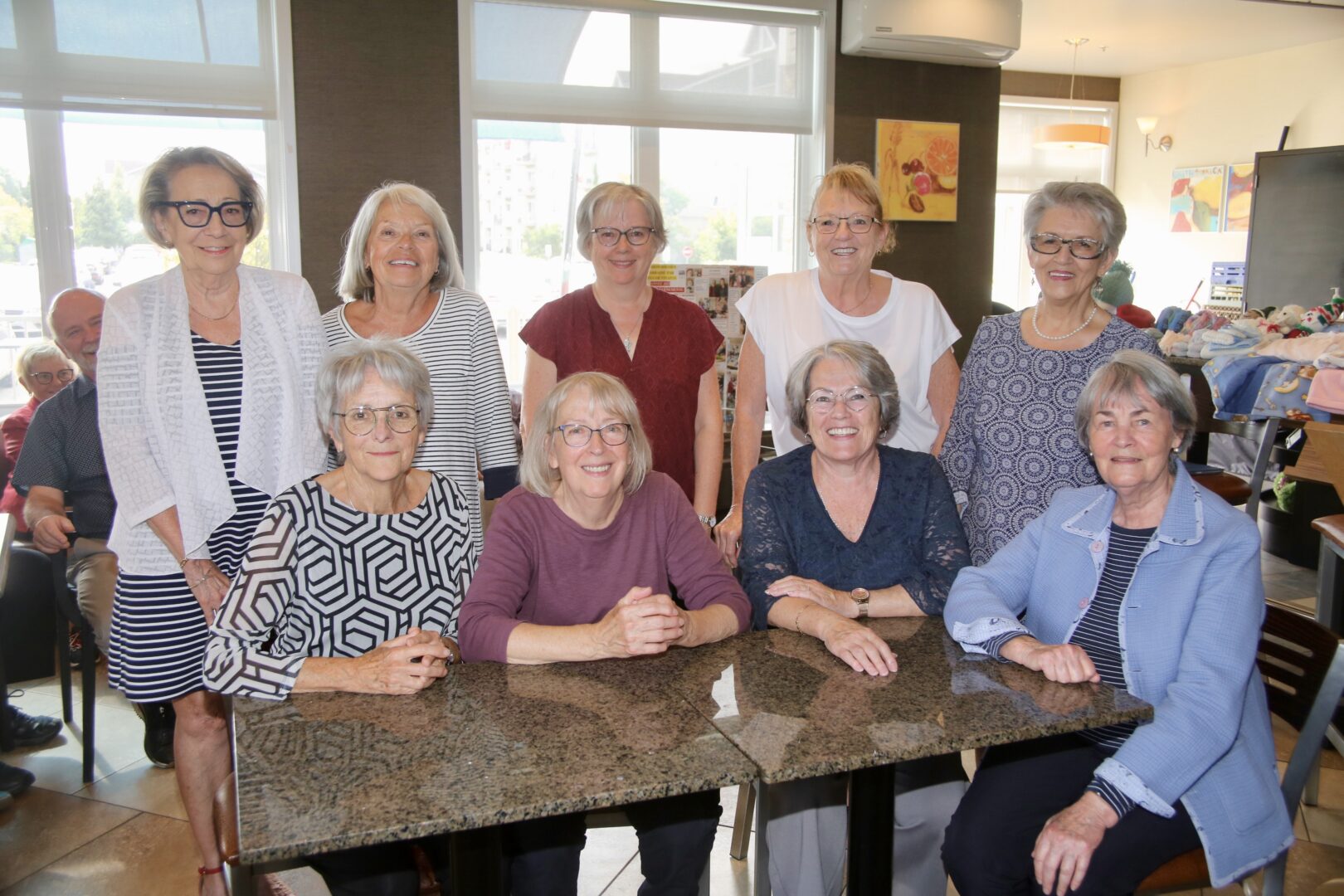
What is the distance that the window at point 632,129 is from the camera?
5.30m

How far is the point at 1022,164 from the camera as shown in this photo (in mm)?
11078

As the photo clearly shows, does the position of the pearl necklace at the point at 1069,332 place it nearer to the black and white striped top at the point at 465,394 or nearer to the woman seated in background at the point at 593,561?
the woman seated in background at the point at 593,561

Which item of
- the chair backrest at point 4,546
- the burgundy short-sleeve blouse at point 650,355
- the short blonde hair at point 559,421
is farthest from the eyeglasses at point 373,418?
the chair backrest at point 4,546

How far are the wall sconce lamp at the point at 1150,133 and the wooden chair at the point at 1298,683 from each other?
33.7 ft

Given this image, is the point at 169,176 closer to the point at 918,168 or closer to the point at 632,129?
the point at 632,129

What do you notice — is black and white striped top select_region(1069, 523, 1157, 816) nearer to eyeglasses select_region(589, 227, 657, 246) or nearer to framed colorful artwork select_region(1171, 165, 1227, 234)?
eyeglasses select_region(589, 227, 657, 246)

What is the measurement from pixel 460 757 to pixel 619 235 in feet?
5.17

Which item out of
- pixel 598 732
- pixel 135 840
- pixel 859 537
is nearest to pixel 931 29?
pixel 859 537

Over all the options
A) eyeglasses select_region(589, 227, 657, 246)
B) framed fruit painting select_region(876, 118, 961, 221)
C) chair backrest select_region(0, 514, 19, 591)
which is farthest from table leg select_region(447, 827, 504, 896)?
framed fruit painting select_region(876, 118, 961, 221)

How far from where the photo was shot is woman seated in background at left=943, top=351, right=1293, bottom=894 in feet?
5.09

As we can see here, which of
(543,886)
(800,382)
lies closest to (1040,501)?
(800,382)

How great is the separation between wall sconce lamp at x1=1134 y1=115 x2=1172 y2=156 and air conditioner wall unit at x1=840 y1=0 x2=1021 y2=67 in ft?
19.5

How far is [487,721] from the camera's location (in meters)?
1.40

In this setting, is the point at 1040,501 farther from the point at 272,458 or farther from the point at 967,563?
the point at 272,458
